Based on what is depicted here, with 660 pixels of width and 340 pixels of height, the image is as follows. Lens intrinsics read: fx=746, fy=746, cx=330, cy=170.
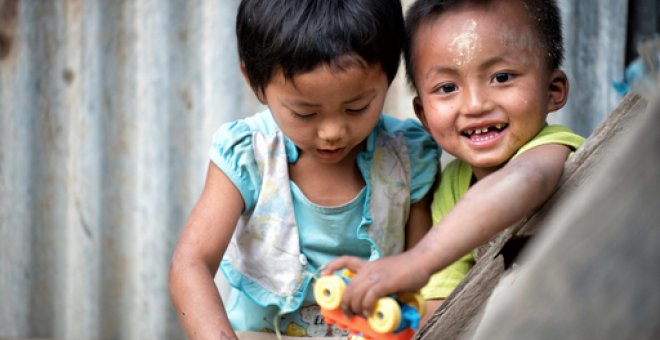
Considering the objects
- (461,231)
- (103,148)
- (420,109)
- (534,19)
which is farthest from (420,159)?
(103,148)

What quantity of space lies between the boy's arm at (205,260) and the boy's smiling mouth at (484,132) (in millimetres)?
623

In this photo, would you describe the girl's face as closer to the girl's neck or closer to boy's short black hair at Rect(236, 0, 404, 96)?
boy's short black hair at Rect(236, 0, 404, 96)

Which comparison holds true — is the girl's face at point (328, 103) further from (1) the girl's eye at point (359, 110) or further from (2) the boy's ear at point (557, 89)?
(2) the boy's ear at point (557, 89)

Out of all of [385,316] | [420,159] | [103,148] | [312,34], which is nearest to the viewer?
[385,316]

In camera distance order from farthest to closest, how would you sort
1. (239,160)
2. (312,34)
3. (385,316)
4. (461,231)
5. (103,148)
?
(103,148) < (239,160) < (312,34) < (461,231) < (385,316)

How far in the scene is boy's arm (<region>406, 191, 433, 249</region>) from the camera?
2.15 meters

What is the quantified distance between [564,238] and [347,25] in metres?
1.10

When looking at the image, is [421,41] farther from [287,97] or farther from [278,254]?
[278,254]

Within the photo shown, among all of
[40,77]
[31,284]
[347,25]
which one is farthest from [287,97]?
[31,284]

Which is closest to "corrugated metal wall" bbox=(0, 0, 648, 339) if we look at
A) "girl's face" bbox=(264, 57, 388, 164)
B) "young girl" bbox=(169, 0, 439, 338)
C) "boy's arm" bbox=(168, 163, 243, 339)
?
"young girl" bbox=(169, 0, 439, 338)

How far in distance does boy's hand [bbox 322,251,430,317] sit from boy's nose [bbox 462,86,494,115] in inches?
25.5

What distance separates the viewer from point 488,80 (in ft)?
5.92

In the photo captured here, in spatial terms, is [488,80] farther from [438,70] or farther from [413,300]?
[413,300]

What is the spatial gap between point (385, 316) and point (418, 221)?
998 mm
